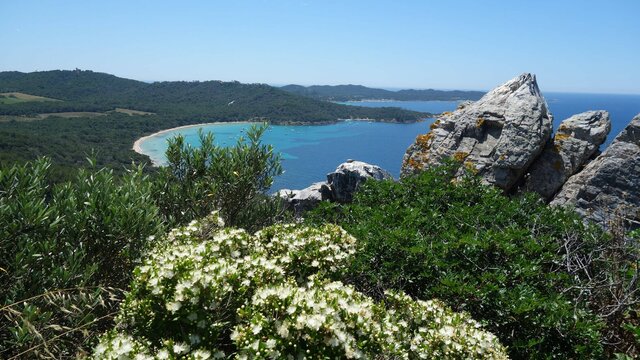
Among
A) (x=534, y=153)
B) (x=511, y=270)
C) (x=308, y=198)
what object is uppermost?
(x=534, y=153)

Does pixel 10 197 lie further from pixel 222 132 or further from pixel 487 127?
pixel 222 132

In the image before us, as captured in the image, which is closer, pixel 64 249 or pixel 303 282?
pixel 303 282

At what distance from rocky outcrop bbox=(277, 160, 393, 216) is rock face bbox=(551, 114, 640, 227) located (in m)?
5.61

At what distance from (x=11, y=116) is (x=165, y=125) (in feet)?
178

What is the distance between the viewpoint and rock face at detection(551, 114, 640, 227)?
9875 millimetres

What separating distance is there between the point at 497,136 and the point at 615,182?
3.28 m

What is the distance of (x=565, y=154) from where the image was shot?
11781 mm

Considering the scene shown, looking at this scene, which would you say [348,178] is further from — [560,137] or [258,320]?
[258,320]

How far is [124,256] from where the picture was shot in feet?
19.7

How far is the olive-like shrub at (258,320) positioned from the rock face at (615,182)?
7.23 meters

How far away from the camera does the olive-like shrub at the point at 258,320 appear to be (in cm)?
334

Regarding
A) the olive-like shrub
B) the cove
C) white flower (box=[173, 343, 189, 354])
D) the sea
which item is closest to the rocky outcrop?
the olive-like shrub

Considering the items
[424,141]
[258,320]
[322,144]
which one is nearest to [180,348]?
[258,320]

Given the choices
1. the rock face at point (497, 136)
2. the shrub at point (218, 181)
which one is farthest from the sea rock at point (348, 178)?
the shrub at point (218, 181)
